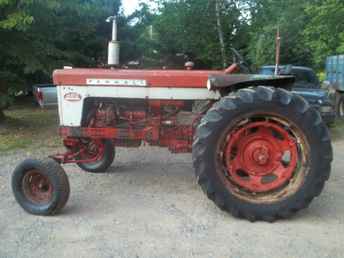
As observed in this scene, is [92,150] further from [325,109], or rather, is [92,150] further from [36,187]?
[325,109]

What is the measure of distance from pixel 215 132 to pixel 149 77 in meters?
1.16

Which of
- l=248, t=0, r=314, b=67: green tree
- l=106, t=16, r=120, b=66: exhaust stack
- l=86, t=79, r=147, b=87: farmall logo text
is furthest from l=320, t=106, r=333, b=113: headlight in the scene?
l=248, t=0, r=314, b=67: green tree

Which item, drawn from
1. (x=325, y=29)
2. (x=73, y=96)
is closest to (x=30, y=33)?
(x=73, y=96)

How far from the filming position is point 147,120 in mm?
5270

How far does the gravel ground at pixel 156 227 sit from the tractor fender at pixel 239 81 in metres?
1.29

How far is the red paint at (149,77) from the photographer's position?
498 centimetres

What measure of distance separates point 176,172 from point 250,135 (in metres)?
1.96

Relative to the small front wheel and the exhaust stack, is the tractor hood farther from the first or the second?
the small front wheel

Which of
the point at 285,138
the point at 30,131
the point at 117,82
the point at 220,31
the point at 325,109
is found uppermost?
the point at 220,31

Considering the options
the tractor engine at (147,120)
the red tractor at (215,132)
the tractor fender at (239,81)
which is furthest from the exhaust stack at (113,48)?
the tractor fender at (239,81)

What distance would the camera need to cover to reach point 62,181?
449 centimetres

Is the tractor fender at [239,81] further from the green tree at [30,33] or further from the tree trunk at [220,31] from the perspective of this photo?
the tree trunk at [220,31]

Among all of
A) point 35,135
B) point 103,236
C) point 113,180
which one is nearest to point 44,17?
point 35,135

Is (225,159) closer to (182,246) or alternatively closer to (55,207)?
(182,246)
